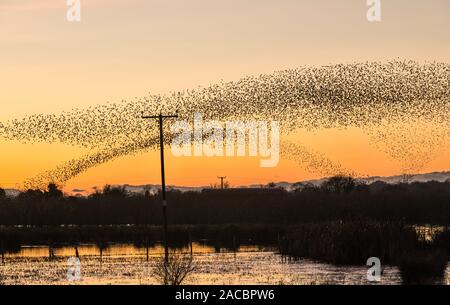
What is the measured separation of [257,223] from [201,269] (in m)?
47.7

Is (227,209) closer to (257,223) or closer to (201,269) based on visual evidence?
(257,223)

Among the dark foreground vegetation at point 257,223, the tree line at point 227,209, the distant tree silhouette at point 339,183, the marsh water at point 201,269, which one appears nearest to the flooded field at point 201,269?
the marsh water at point 201,269

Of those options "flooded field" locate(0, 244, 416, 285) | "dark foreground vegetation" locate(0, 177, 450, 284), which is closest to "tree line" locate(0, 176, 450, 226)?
"dark foreground vegetation" locate(0, 177, 450, 284)

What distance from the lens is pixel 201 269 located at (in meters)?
53.9

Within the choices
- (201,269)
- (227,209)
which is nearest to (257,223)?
(227,209)

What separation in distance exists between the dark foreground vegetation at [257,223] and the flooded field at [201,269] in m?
2.20

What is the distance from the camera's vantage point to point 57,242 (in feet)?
272

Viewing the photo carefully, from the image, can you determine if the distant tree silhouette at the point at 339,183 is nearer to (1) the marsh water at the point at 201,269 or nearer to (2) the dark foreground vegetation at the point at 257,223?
(2) the dark foreground vegetation at the point at 257,223

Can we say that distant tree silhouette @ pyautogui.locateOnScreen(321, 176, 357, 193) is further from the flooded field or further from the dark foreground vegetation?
the flooded field

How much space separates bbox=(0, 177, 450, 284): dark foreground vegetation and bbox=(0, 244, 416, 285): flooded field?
7.23 feet

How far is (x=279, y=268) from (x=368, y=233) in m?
6.54
